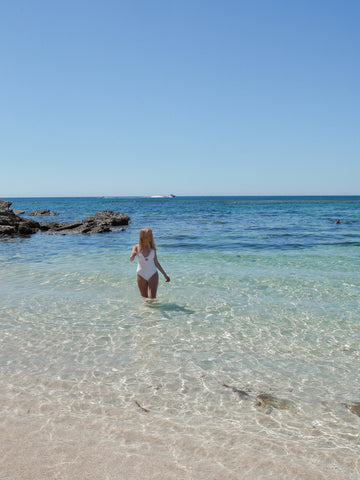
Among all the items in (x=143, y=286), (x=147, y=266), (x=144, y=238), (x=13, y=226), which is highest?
(x=144, y=238)

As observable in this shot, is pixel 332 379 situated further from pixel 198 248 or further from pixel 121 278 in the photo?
pixel 198 248

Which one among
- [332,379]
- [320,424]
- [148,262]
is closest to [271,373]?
[332,379]

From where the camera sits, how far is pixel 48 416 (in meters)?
3.95

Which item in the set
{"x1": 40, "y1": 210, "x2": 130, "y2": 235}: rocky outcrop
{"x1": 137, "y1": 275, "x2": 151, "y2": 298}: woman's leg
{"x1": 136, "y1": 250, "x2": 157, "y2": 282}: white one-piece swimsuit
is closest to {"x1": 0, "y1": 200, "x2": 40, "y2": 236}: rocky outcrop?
{"x1": 40, "y1": 210, "x2": 130, "y2": 235}: rocky outcrop

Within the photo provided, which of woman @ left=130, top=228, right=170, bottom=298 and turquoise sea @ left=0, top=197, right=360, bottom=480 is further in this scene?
woman @ left=130, top=228, right=170, bottom=298

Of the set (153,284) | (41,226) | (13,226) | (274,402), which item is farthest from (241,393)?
(41,226)

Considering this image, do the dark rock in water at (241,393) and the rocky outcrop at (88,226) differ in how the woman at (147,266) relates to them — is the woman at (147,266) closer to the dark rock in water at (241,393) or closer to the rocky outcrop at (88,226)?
the dark rock in water at (241,393)

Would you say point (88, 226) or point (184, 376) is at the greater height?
point (88, 226)

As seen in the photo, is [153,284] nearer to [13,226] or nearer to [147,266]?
[147,266]

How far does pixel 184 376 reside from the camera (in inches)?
197

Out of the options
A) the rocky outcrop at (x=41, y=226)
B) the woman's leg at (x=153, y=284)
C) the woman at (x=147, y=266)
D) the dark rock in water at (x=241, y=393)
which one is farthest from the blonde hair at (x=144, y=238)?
the rocky outcrop at (x=41, y=226)

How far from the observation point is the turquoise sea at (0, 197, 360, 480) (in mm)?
3320

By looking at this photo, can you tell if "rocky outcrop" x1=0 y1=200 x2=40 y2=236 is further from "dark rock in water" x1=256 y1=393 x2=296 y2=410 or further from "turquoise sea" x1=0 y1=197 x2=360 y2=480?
"dark rock in water" x1=256 y1=393 x2=296 y2=410

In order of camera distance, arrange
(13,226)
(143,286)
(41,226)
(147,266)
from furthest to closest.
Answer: (41,226) < (13,226) < (143,286) < (147,266)
